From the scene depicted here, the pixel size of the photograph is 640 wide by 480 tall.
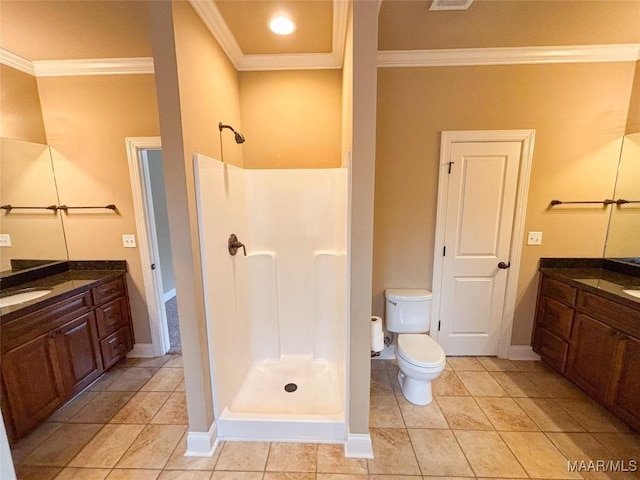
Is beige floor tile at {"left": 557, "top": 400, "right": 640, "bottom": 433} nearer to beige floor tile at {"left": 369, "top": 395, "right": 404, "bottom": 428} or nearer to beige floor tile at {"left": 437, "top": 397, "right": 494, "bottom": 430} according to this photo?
beige floor tile at {"left": 437, "top": 397, "right": 494, "bottom": 430}

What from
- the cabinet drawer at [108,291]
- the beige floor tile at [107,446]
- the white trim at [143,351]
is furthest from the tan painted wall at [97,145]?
the beige floor tile at [107,446]

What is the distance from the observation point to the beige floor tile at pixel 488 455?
4.79 feet

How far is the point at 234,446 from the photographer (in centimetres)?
163

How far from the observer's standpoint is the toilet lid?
187 cm

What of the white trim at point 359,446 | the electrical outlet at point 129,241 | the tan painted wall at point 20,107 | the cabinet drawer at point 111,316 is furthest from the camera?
the electrical outlet at point 129,241

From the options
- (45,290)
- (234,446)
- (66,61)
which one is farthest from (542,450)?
(66,61)

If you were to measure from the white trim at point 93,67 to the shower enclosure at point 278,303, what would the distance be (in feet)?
4.08

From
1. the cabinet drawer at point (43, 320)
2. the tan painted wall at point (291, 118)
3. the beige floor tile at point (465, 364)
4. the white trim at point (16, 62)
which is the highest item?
the white trim at point (16, 62)

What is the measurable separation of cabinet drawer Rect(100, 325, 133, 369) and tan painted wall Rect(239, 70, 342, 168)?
191cm

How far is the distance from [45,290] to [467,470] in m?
3.01

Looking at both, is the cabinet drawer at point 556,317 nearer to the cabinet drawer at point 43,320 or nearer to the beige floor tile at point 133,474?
the beige floor tile at point 133,474

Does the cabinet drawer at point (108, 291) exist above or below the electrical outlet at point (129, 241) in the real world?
below

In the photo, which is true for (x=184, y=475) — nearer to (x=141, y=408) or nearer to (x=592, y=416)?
(x=141, y=408)

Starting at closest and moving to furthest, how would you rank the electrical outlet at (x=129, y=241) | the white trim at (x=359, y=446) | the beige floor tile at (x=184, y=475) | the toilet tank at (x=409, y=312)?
the beige floor tile at (x=184, y=475) → the white trim at (x=359, y=446) → the toilet tank at (x=409, y=312) → the electrical outlet at (x=129, y=241)
